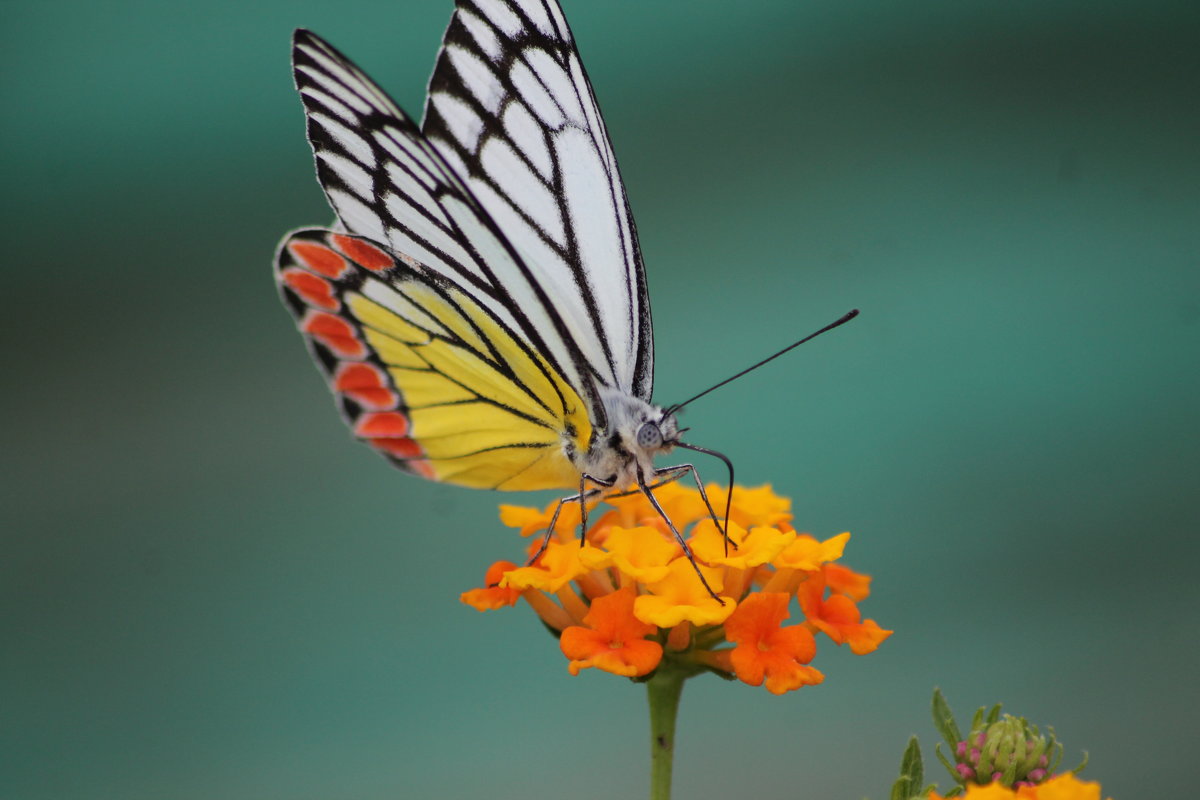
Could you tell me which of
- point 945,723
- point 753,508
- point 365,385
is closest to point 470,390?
point 365,385

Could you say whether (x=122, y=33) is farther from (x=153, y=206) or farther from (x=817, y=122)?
(x=817, y=122)

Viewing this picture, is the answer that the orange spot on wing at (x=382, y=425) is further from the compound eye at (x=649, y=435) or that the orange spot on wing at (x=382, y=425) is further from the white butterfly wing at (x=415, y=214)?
the compound eye at (x=649, y=435)

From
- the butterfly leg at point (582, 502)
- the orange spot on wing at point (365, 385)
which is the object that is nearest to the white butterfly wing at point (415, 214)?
the butterfly leg at point (582, 502)

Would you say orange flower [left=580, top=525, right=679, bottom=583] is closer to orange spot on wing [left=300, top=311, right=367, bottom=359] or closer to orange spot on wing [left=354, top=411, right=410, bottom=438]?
orange spot on wing [left=354, top=411, right=410, bottom=438]

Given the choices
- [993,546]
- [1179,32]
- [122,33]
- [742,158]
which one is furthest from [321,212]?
[1179,32]

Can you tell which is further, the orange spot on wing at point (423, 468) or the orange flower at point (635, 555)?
the orange spot on wing at point (423, 468)
